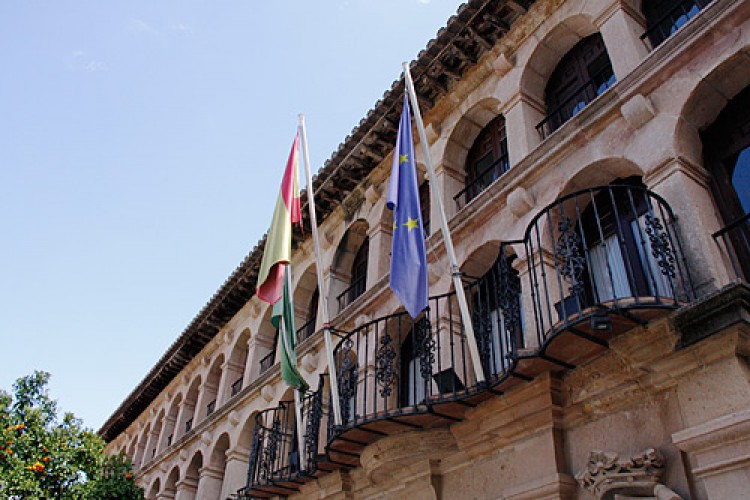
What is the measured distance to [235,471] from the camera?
14930 millimetres

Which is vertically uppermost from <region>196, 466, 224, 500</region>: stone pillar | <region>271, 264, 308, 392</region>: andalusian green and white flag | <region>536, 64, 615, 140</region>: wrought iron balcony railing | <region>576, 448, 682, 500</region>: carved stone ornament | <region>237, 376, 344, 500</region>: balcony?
<region>536, 64, 615, 140</region>: wrought iron balcony railing

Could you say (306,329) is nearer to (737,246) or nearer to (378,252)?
(378,252)

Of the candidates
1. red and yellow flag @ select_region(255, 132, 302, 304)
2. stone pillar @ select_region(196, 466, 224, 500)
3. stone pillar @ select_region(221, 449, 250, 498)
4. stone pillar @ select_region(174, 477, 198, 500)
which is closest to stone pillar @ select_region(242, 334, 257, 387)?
stone pillar @ select_region(221, 449, 250, 498)

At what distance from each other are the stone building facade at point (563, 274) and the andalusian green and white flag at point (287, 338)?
1.78 ft

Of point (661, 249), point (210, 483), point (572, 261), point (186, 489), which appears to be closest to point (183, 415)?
point (186, 489)

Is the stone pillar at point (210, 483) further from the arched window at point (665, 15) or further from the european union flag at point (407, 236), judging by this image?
the arched window at point (665, 15)

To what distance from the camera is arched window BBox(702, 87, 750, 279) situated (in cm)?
671

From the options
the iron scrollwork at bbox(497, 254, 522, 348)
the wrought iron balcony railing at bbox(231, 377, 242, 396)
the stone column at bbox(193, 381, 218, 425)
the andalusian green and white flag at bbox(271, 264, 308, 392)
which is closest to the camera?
the iron scrollwork at bbox(497, 254, 522, 348)

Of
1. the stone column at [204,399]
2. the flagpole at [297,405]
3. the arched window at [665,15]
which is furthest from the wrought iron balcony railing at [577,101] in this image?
the stone column at [204,399]

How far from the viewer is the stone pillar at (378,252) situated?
12.5 metres

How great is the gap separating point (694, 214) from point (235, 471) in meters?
11.9

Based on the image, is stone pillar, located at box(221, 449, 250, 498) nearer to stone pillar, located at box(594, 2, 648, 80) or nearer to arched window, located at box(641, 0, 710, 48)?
stone pillar, located at box(594, 2, 648, 80)

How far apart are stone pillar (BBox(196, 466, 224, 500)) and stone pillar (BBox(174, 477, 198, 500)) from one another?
4.20ft

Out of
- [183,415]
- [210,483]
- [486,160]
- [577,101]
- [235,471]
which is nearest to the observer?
[577,101]
